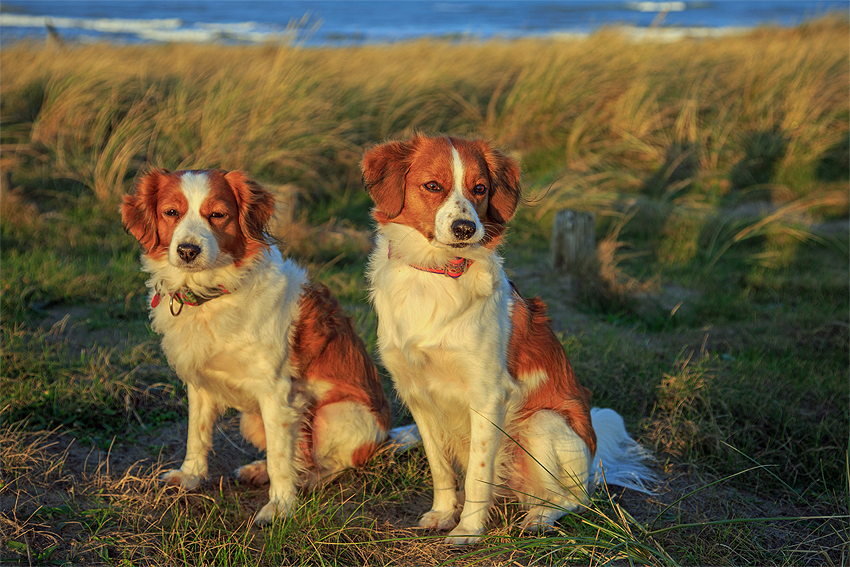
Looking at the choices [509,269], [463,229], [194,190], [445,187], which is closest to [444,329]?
[463,229]

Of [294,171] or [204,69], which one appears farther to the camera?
[204,69]

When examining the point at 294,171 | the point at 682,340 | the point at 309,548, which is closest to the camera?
the point at 309,548

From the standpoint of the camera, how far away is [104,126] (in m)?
7.41

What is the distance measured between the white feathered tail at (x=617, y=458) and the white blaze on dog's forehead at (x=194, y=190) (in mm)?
2052

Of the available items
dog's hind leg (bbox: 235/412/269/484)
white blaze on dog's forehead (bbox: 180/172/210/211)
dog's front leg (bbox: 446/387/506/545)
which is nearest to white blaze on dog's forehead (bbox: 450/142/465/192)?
dog's front leg (bbox: 446/387/506/545)

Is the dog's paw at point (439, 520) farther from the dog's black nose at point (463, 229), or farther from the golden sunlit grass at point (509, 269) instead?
the dog's black nose at point (463, 229)

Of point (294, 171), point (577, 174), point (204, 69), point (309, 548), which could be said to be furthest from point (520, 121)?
point (309, 548)

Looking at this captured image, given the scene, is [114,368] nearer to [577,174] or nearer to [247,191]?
[247,191]

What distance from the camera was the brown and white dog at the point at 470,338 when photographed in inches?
105

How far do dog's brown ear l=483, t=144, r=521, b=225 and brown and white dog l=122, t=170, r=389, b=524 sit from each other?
3.17ft

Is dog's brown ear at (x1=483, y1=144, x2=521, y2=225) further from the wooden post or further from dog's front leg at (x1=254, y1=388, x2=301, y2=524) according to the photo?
the wooden post

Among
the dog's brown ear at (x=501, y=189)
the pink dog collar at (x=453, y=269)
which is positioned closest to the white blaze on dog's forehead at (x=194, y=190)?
the pink dog collar at (x=453, y=269)

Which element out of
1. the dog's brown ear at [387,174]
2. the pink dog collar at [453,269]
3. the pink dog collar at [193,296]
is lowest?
the pink dog collar at [193,296]

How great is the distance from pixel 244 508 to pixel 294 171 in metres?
4.89
